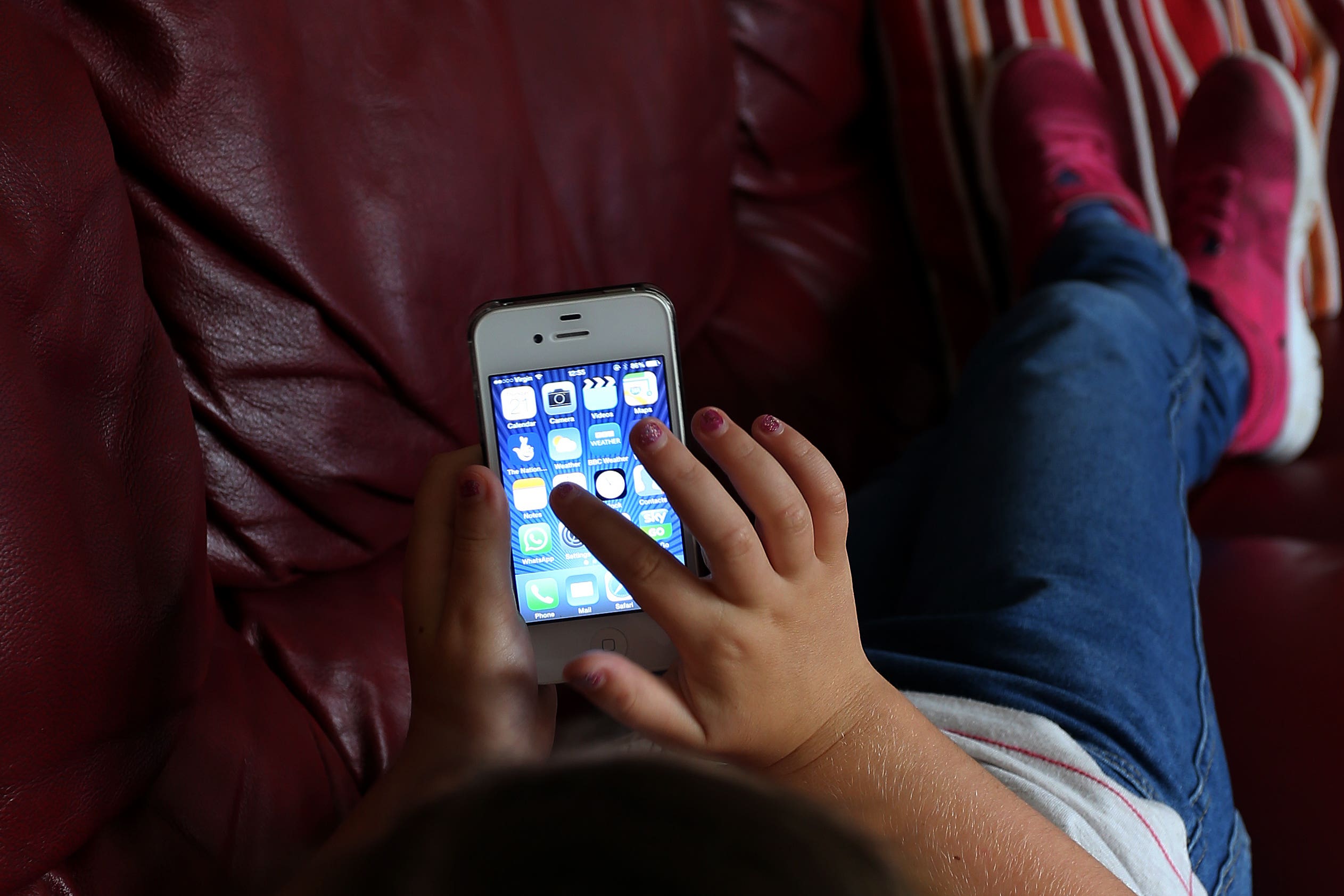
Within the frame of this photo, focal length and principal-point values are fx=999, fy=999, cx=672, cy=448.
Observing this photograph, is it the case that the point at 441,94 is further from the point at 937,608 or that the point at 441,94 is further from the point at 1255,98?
the point at 1255,98

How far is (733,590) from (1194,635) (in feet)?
1.36

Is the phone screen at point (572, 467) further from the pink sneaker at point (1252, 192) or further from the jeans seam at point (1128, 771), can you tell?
the pink sneaker at point (1252, 192)

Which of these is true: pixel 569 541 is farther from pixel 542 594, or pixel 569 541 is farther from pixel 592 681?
pixel 592 681

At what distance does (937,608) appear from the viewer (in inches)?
25.5

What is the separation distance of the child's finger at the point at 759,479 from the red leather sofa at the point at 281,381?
0.25 meters

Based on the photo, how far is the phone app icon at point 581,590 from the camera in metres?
0.48

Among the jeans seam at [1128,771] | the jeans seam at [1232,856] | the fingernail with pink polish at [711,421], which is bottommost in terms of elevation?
the jeans seam at [1232,856]

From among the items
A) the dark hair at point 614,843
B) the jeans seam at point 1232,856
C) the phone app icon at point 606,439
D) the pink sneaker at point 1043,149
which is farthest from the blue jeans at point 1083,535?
the dark hair at point 614,843

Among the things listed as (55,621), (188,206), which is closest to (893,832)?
(55,621)

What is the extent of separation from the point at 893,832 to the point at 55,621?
1.05 ft

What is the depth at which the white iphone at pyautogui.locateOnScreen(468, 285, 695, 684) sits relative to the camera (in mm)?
470

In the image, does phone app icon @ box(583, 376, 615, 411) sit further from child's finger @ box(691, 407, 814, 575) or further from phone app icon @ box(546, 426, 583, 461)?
child's finger @ box(691, 407, 814, 575)

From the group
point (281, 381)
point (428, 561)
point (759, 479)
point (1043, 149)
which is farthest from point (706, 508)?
point (1043, 149)

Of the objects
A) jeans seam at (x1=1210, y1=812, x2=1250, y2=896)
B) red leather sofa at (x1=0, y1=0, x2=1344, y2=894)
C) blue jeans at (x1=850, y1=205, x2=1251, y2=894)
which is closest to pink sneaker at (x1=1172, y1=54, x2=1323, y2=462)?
blue jeans at (x1=850, y1=205, x2=1251, y2=894)
